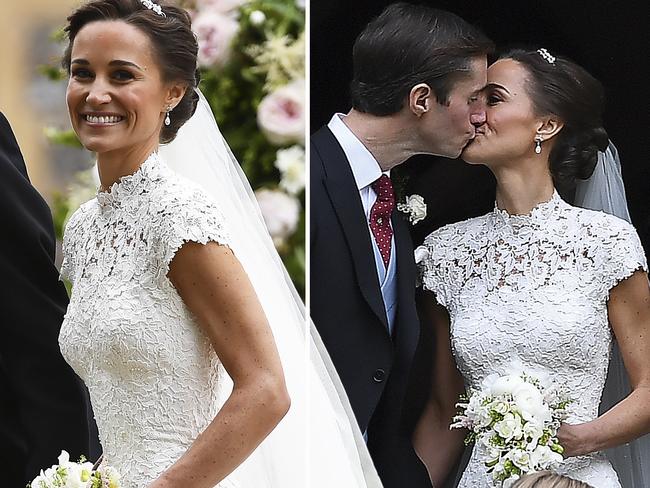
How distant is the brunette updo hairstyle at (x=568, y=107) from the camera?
227cm

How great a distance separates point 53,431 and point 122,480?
521 millimetres

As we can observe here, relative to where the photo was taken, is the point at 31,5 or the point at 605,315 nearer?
the point at 605,315

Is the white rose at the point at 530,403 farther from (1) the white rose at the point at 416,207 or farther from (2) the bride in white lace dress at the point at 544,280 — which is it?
(1) the white rose at the point at 416,207

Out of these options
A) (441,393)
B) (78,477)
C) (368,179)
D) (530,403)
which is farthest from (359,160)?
(78,477)

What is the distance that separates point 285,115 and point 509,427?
3.11 ft

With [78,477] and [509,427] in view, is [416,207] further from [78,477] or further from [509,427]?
[78,477]

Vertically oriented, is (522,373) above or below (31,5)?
below

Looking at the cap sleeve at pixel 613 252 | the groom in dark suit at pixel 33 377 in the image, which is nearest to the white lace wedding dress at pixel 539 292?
the cap sleeve at pixel 613 252

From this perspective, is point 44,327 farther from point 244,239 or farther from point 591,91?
point 591,91

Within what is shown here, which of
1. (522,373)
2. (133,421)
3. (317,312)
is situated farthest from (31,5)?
(522,373)

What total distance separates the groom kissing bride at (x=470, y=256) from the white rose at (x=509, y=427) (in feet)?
0.27

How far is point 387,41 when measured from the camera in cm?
236

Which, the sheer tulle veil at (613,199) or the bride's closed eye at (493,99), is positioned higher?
the bride's closed eye at (493,99)

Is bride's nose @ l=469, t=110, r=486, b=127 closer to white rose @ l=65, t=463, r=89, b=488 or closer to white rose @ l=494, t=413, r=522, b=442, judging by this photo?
white rose @ l=494, t=413, r=522, b=442
